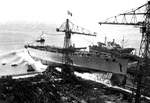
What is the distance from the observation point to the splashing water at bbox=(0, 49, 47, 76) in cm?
6317

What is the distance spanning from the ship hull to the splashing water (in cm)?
417

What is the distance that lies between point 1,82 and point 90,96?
15.7 metres

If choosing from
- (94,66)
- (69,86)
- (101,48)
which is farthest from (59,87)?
(101,48)

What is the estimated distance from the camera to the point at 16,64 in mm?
75562

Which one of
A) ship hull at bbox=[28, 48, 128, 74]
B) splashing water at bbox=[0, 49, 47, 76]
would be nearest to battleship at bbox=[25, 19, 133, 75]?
ship hull at bbox=[28, 48, 128, 74]

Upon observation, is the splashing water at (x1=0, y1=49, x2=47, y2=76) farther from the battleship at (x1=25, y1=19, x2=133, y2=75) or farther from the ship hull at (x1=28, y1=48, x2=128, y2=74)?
the battleship at (x1=25, y1=19, x2=133, y2=75)

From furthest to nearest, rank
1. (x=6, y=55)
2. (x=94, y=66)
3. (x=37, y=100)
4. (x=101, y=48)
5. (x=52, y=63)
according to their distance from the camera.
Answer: (x=6, y=55) < (x=101, y=48) < (x=52, y=63) < (x=94, y=66) < (x=37, y=100)

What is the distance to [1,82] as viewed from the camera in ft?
105

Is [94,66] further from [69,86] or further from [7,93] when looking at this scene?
[7,93]

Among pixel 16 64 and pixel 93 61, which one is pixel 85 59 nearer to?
pixel 93 61

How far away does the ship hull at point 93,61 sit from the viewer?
60.2 m

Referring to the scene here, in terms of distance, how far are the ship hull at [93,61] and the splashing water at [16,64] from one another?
13.7 ft

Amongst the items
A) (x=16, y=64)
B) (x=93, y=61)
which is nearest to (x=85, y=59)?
(x=93, y=61)

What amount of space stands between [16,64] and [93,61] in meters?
32.1
